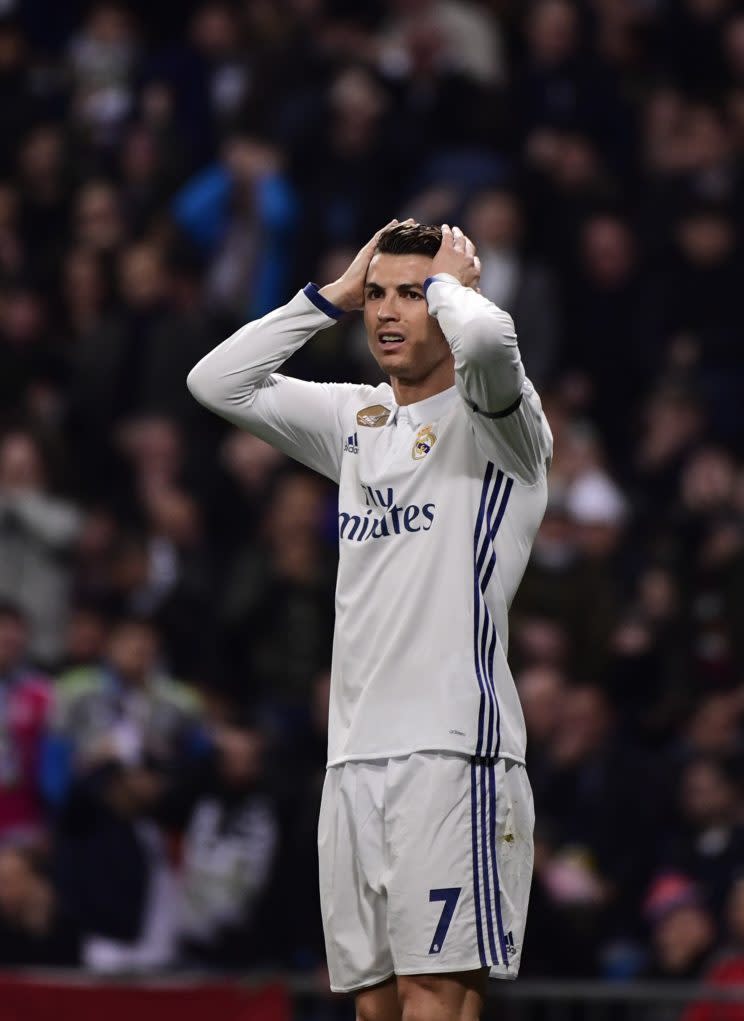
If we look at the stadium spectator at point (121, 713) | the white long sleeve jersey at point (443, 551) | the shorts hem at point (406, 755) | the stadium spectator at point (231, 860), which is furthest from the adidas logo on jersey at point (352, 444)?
the stadium spectator at point (121, 713)

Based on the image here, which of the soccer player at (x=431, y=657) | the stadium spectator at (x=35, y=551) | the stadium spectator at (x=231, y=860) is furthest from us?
the stadium spectator at (x=35, y=551)

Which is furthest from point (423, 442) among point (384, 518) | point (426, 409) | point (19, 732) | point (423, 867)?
point (19, 732)

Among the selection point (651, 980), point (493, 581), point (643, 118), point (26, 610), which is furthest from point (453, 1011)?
point (643, 118)

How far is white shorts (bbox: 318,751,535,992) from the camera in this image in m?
5.49

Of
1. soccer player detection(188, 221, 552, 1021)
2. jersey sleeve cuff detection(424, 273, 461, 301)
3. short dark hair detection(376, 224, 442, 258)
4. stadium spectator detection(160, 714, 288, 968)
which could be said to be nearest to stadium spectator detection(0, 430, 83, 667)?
stadium spectator detection(160, 714, 288, 968)

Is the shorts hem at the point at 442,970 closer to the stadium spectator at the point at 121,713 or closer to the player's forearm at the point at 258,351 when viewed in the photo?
the player's forearm at the point at 258,351

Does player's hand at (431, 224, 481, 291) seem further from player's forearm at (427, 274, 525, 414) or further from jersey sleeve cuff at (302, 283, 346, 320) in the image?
jersey sleeve cuff at (302, 283, 346, 320)

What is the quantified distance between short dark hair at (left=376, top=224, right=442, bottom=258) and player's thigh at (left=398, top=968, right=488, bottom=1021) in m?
1.89

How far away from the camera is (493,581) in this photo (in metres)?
5.74

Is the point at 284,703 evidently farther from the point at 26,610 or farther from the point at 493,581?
the point at 493,581

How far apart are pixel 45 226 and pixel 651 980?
7297 mm

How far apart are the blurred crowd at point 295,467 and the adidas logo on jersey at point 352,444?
3906 millimetres

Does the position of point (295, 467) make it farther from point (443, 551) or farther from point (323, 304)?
point (443, 551)

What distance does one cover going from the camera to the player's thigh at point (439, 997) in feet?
17.9
